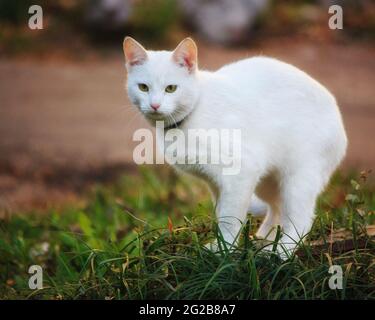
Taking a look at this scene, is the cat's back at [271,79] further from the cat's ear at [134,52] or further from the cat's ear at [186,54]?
the cat's ear at [134,52]

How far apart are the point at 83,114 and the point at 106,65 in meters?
1.34

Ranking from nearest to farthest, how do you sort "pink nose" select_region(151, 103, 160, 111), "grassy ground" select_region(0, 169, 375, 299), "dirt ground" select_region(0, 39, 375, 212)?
"grassy ground" select_region(0, 169, 375, 299), "pink nose" select_region(151, 103, 160, 111), "dirt ground" select_region(0, 39, 375, 212)

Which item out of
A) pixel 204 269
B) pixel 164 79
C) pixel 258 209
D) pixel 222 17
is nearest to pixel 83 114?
pixel 222 17

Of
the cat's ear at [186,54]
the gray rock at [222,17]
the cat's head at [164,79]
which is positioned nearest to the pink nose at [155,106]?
the cat's head at [164,79]

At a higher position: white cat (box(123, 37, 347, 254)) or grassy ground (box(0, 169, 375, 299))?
white cat (box(123, 37, 347, 254))

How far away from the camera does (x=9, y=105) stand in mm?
8781

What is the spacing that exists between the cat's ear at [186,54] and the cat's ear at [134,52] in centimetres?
14

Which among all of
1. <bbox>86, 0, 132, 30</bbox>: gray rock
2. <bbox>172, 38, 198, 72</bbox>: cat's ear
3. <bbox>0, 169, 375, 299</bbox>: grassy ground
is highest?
<bbox>86, 0, 132, 30</bbox>: gray rock

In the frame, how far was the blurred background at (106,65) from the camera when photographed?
24.1 feet

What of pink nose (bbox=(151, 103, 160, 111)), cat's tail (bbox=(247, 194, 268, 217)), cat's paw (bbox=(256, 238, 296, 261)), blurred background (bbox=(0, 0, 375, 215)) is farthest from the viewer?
blurred background (bbox=(0, 0, 375, 215))

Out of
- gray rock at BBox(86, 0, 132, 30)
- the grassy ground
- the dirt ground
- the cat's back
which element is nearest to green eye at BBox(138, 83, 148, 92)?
the cat's back

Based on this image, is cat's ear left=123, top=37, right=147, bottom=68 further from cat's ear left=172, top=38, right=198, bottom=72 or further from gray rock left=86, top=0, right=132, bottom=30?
gray rock left=86, top=0, right=132, bottom=30

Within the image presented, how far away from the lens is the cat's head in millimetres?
3637

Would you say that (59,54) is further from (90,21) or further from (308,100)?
(308,100)
